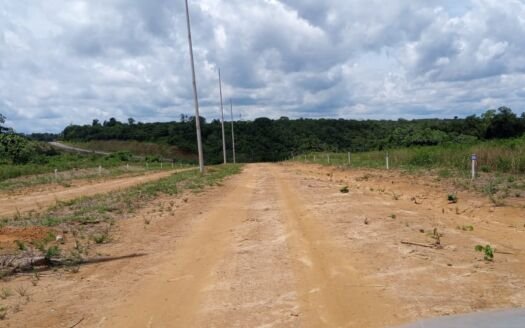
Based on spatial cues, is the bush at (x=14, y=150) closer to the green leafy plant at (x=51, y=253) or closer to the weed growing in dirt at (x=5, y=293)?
the green leafy plant at (x=51, y=253)

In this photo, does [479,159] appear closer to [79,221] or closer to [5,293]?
[79,221]

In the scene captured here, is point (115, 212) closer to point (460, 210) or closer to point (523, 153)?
point (460, 210)

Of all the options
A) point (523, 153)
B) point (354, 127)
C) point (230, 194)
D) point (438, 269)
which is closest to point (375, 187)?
point (230, 194)

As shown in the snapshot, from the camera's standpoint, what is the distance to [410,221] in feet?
31.6

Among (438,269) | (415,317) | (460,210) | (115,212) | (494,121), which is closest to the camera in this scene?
(415,317)

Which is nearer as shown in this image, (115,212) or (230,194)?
(115,212)

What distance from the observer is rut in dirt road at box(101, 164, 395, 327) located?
190 inches

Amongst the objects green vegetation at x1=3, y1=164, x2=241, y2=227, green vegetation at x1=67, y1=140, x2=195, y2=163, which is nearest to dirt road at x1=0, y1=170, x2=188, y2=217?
green vegetation at x1=3, y1=164, x2=241, y2=227

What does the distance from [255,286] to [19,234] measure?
5528 millimetres

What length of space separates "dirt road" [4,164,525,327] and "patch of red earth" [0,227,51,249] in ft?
4.69

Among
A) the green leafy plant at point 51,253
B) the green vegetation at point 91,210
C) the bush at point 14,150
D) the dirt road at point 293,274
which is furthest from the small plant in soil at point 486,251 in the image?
the bush at point 14,150

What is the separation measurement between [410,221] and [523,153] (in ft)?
39.6

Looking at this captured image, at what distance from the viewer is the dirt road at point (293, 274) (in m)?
4.95

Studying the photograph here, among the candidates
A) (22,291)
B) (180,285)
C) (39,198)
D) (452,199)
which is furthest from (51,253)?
(39,198)
